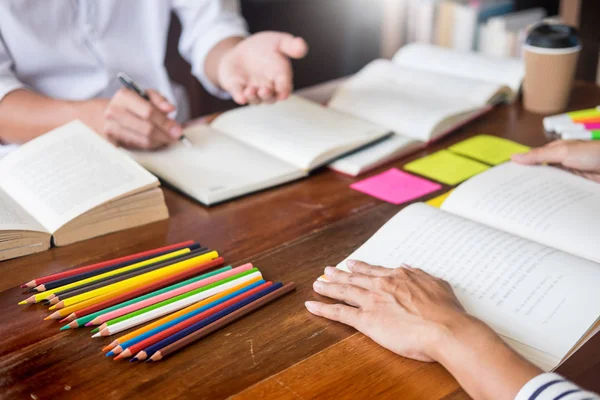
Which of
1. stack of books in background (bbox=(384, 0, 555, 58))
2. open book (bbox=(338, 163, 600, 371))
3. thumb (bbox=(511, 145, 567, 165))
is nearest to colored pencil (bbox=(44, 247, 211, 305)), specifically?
open book (bbox=(338, 163, 600, 371))

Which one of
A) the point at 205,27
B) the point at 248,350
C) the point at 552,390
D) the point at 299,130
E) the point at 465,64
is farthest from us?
the point at 205,27

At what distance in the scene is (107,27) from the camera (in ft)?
5.41

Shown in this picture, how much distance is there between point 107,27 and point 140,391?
1163mm

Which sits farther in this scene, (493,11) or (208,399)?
(493,11)

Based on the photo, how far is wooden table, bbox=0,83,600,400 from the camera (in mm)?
729

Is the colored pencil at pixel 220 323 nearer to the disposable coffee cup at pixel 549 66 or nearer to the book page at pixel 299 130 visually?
the book page at pixel 299 130

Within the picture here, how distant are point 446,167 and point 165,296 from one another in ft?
2.06

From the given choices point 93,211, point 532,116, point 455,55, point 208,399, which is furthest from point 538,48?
point 208,399

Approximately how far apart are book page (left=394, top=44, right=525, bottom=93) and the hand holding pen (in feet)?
2.27

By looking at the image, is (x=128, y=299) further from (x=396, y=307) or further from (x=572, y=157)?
(x=572, y=157)

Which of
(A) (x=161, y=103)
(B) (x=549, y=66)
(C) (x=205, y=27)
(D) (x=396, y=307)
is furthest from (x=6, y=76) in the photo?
(B) (x=549, y=66)

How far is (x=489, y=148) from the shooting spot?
1332 mm

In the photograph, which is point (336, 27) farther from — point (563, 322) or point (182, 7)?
point (563, 322)

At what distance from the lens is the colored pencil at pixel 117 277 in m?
0.88
